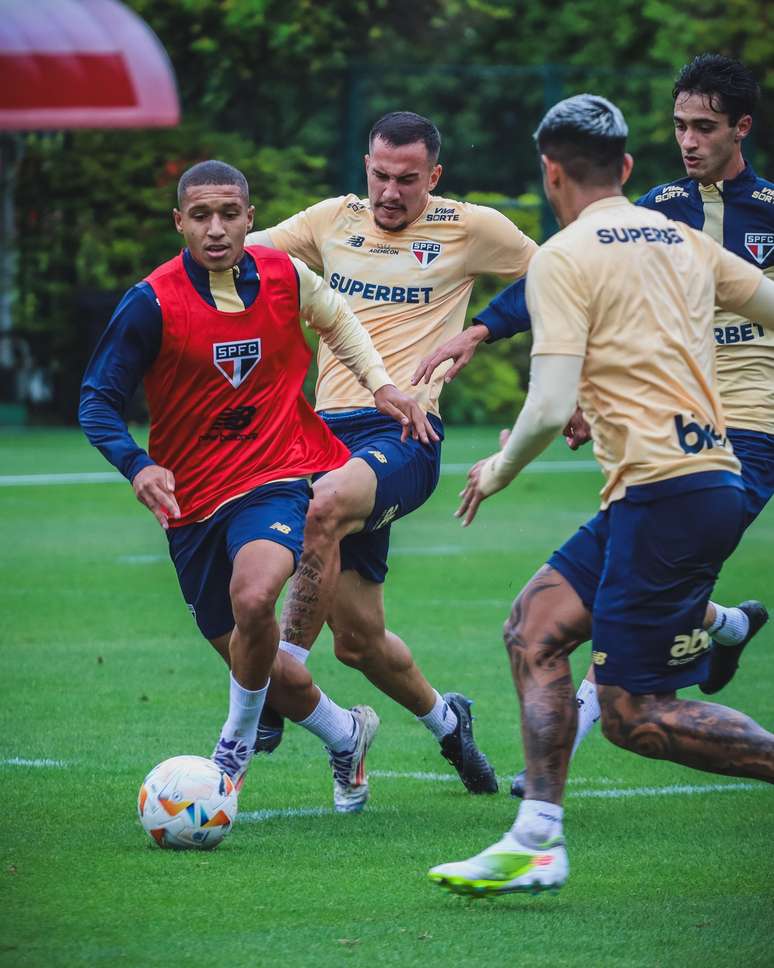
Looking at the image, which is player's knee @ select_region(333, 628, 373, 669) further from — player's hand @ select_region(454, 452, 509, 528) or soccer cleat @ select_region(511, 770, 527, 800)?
player's hand @ select_region(454, 452, 509, 528)

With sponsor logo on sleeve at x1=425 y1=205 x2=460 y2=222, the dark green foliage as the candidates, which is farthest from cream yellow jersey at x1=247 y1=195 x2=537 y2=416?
the dark green foliage

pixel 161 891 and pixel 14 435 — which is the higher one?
pixel 161 891

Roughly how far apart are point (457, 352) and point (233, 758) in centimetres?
174

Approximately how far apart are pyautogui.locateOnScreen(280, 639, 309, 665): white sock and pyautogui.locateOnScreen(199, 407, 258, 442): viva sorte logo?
0.83m

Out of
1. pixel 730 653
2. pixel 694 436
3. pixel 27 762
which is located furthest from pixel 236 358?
pixel 730 653

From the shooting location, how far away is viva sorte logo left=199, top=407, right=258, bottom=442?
665 cm

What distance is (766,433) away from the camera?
719cm

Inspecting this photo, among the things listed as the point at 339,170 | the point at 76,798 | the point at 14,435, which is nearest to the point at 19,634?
the point at 76,798

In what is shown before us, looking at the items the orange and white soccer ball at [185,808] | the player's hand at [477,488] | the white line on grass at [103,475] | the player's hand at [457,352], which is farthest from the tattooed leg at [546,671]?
the white line on grass at [103,475]

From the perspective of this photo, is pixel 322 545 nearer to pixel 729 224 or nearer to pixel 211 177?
pixel 211 177

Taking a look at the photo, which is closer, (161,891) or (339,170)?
(161,891)

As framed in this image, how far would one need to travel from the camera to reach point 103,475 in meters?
19.1

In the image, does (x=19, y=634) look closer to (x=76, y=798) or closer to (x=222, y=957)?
(x=76, y=798)

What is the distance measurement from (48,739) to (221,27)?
1942cm
